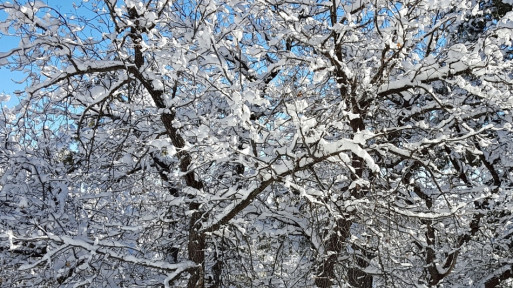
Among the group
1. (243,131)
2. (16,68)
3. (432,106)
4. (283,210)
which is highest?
(16,68)

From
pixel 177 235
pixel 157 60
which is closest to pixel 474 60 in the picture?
pixel 157 60

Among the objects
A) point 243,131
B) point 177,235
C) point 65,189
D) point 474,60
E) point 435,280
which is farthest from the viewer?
point 435,280

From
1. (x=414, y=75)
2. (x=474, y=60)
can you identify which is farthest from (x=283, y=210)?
(x=474, y=60)

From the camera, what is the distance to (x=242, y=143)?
545cm

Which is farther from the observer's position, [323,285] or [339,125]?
[323,285]

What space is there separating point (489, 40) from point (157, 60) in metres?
3.40

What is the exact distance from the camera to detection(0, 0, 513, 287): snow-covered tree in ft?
12.4

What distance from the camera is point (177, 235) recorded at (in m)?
5.09

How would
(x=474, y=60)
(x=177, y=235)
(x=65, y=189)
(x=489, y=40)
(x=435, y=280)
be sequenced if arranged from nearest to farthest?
(x=474, y=60), (x=489, y=40), (x=177, y=235), (x=65, y=189), (x=435, y=280)

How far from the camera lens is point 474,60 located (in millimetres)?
4203

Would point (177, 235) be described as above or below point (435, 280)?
above

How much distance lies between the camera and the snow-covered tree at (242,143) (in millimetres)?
3770

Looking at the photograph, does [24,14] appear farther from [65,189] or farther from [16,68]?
[65,189]

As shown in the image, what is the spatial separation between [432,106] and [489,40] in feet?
3.92
